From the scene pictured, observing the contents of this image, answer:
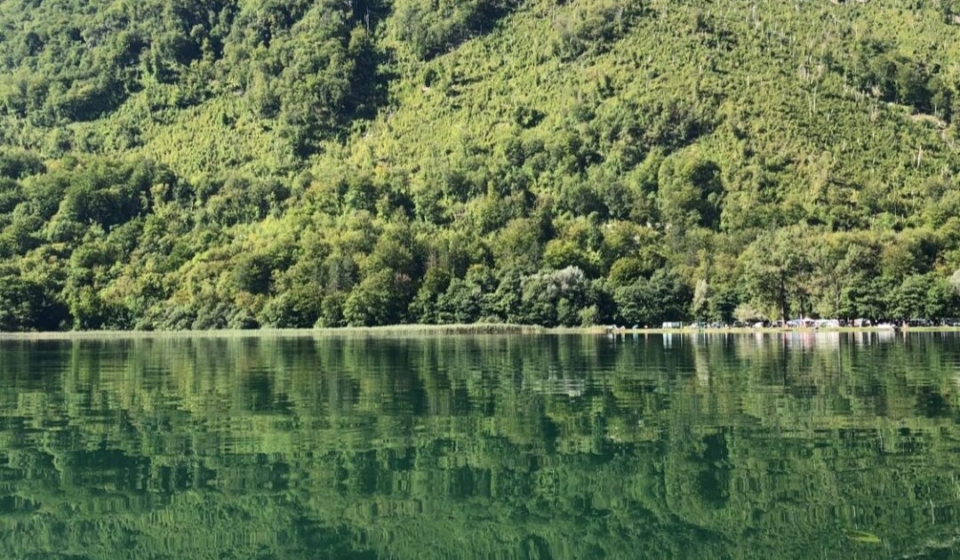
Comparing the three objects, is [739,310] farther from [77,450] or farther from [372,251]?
[77,450]

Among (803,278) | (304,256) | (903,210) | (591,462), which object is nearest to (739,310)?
(803,278)

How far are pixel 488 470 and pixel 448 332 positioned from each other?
108 m

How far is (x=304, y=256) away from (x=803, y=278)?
292 ft

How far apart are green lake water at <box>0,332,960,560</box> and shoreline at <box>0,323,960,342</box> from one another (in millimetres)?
75606

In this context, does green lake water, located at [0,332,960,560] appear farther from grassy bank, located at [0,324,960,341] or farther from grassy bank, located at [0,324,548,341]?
grassy bank, located at [0,324,548,341]

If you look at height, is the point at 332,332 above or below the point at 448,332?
above

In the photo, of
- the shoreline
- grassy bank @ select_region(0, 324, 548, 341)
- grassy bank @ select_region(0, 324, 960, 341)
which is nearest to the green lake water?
grassy bank @ select_region(0, 324, 960, 341)

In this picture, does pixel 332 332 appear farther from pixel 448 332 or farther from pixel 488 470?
pixel 488 470

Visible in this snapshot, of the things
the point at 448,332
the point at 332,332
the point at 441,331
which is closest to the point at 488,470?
the point at 448,332

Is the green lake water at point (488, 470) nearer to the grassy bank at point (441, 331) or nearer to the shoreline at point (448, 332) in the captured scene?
the grassy bank at point (441, 331)

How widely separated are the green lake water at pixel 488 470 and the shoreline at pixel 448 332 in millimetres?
75606

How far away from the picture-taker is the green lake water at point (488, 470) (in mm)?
16766

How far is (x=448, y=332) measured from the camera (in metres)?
130

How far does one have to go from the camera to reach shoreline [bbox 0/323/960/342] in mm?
114438
